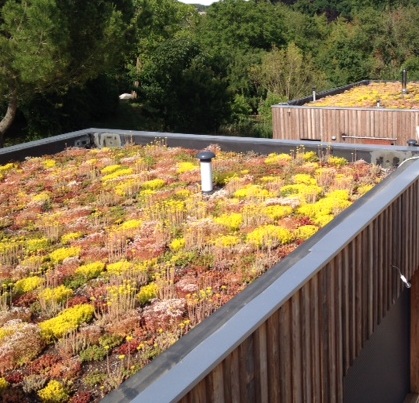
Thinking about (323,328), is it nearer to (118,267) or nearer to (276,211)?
(118,267)

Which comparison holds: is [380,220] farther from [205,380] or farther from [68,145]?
[68,145]

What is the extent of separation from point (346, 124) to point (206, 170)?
7.98m

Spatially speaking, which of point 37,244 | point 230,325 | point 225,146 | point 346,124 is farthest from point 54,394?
point 346,124

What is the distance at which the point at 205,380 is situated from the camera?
7.16 feet

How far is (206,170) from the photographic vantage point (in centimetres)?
618

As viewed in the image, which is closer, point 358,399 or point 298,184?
point 358,399

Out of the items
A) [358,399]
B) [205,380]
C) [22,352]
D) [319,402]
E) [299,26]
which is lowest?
[358,399]

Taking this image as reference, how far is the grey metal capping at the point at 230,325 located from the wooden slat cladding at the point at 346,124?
30.7 ft

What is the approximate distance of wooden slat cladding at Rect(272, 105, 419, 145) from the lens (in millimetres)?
12617

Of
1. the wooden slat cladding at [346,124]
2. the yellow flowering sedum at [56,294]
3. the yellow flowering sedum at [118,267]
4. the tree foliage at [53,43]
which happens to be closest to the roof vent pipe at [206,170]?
the yellow flowering sedum at [118,267]

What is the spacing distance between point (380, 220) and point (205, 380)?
245 centimetres

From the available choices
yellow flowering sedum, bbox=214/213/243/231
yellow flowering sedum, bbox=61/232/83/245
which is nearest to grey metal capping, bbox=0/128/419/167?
yellow flowering sedum, bbox=214/213/243/231

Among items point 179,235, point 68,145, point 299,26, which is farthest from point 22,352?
point 299,26

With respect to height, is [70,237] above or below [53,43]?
below
